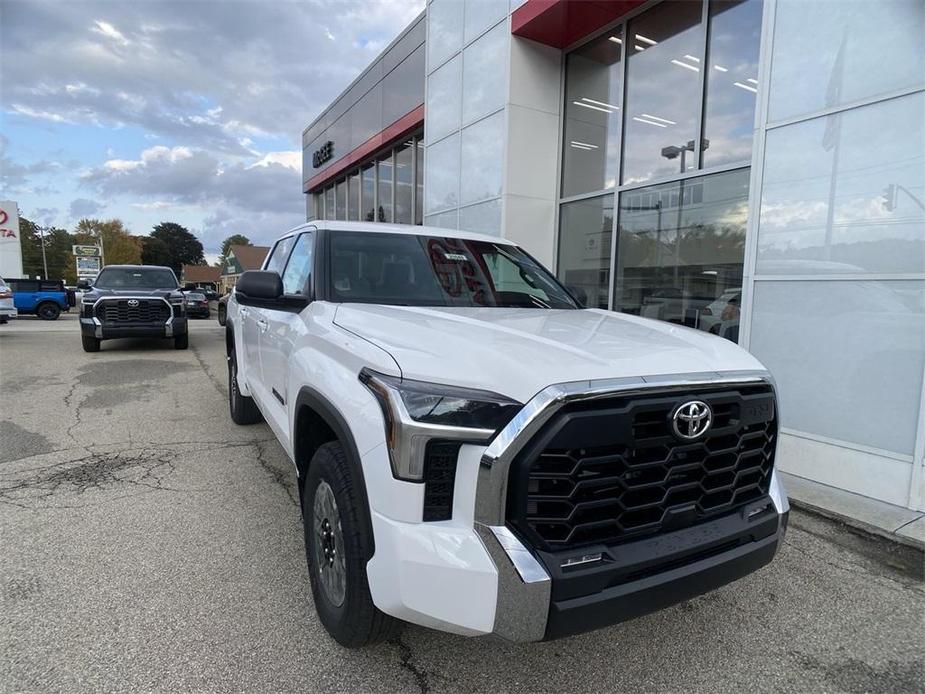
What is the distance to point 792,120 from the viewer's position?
4.63 metres

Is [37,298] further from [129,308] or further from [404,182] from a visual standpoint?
[404,182]

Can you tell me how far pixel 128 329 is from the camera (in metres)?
10.3

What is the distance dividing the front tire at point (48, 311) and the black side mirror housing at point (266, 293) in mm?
24818

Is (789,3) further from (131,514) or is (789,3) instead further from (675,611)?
(131,514)

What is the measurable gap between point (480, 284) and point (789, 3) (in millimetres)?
3951

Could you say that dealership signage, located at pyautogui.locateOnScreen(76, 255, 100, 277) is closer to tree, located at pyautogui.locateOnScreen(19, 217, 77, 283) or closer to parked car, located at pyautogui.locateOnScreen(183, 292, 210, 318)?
parked car, located at pyautogui.locateOnScreen(183, 292, 210, 318)

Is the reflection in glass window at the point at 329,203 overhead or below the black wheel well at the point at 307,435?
overhead

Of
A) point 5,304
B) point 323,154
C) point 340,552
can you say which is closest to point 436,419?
point 340,552

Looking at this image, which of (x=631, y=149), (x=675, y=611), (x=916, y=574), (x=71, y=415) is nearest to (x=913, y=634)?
(x=916, y=574)

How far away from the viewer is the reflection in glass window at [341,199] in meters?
18.6

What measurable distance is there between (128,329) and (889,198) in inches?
448

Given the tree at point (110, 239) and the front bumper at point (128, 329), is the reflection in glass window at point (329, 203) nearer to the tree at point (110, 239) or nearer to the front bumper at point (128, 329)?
the front bumper at point (128, 329)

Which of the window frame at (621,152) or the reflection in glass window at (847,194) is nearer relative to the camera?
the reflection in glass window at (847,194)

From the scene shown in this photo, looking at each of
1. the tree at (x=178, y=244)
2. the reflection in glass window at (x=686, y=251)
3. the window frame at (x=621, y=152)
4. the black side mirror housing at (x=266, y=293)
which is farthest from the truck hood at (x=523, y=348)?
the tree at (x=178, y=244)
